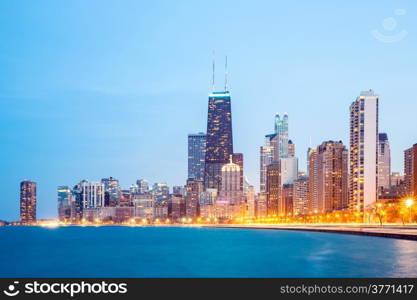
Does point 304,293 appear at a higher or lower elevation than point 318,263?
higher

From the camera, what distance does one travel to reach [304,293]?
37.7 meters

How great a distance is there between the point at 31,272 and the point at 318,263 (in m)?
33.9

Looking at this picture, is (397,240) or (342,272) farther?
(397,240)

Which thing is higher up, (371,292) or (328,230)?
(371,292)

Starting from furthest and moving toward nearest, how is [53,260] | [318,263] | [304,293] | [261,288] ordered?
1. [53,260]
2. [318,263]
3. [261,288]
4. [304,293]

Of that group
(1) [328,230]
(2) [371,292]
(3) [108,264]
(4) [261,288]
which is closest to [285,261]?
(3) [108,264]

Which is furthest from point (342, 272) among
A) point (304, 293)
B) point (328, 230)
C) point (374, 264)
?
point (328, 230)

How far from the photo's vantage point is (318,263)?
7675 cm

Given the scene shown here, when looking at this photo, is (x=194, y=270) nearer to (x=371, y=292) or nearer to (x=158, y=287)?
(x=158, y=287)

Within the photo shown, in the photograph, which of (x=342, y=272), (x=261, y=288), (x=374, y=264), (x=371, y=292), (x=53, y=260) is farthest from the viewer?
(x=53, y=260)

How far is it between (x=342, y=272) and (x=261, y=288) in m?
17.3

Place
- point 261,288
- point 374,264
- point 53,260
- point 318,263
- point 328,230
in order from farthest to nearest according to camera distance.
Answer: point 328,230, point 53,260, point 318,263, point 374,264, point 261,288

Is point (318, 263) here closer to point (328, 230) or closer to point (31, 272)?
point (31, 272)

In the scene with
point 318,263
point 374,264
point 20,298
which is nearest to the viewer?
point 20,298
